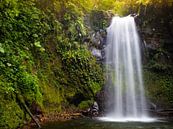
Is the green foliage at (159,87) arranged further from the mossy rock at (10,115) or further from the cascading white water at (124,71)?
the mossy rock at (10,115)

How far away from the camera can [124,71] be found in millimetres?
17203

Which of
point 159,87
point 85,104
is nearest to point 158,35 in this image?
point 159,87

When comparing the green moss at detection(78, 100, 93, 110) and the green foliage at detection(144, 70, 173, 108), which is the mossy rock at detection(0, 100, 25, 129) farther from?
the green foliage at detection(144, 70, 173, 108)

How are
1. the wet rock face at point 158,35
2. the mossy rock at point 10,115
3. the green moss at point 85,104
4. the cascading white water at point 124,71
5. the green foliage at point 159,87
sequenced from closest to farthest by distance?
the mossy rock at point 10,115 → the green moss at point 85,104 → the cascading white water at point 124,71 → the green foliage at point 159,87 → the wet rock face at point 158,35

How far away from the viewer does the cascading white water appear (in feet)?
50.6

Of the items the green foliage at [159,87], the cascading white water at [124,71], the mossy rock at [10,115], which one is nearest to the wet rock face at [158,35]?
the cascading white water at [124,71]

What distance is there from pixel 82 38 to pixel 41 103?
18.7 ft

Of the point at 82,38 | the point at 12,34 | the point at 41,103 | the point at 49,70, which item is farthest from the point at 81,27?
the point at 41,103

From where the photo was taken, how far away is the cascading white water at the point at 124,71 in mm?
15438

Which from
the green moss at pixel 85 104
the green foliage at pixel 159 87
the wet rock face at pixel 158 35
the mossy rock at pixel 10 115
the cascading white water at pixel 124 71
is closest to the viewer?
the mossy rock at pixel 10 115

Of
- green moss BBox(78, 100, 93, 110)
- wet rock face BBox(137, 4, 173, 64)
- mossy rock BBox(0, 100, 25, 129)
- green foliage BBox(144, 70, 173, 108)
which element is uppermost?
wet rock face BBox(137, 4, 173, 64)

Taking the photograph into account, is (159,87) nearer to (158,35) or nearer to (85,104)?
(158,35)

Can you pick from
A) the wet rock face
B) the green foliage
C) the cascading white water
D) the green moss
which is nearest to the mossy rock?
the green moss

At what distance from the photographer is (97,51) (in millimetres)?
17219
